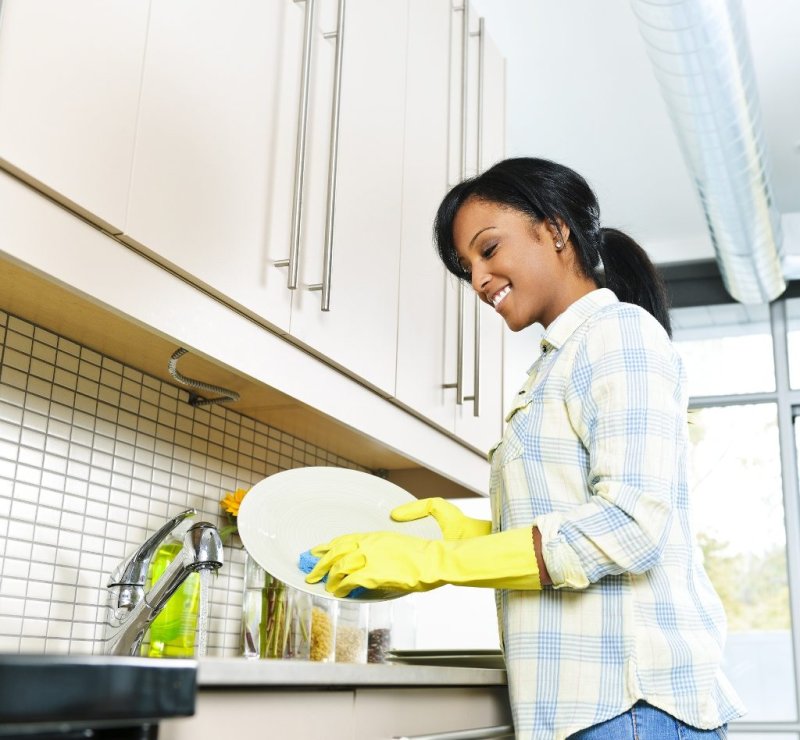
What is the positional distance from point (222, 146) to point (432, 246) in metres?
0.70

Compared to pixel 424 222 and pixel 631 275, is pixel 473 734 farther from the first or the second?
pixel 424 222

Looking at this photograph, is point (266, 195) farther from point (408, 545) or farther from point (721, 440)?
point (721, 440)

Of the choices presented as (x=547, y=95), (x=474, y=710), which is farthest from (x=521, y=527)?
(x=547, y=95)

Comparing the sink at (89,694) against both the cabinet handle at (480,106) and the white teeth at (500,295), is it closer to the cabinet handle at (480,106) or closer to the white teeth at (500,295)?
the white teeth at (500,295)

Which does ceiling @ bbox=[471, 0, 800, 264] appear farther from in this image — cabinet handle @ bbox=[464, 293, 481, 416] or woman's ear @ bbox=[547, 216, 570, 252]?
woman's ear @ bbox=[547, 216, 570, 252]

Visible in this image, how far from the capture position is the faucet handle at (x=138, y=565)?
51.6 inches

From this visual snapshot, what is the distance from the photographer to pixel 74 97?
0.99 metres

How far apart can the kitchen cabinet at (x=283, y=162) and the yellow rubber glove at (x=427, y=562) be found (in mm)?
351

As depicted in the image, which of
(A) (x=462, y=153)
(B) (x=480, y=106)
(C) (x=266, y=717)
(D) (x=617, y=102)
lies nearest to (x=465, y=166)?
(A) (x=462, y=153)

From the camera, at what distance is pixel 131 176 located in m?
1.07

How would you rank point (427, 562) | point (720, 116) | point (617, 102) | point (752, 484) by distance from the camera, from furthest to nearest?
point (752, 484) < point (617, 102) < point (720, 116) < point (427, 562)

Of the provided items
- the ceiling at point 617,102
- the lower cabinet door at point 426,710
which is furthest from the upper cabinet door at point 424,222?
the ceiling at point 617,102

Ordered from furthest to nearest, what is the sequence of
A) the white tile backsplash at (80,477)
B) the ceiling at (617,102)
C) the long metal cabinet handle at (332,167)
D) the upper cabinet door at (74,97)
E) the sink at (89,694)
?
the ceiling at (617,102) < the long metal cabinet handle at (332,167) < the white tile backsplash at (80,477) < the upper cabinet door at (74,97) < the sink at (89,694)

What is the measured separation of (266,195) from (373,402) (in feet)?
1.40
